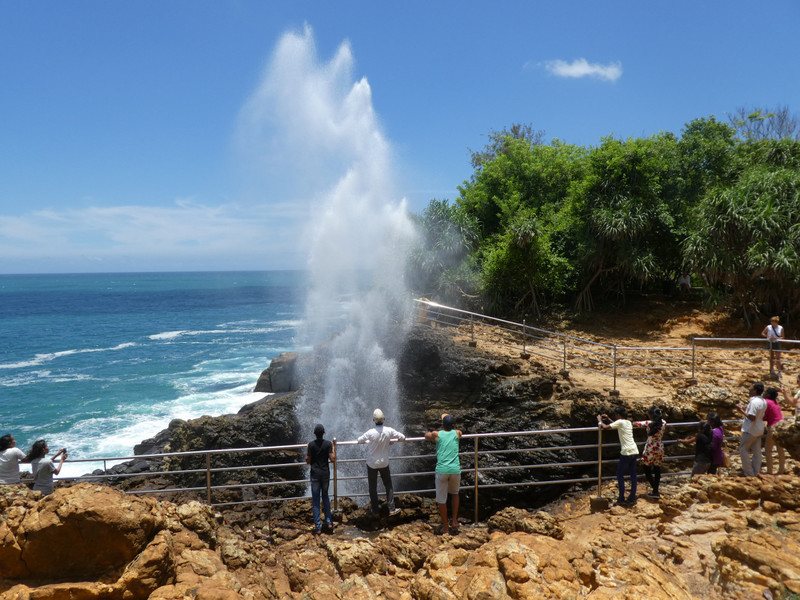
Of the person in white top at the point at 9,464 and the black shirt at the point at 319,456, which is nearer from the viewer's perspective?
the person in white top at the point at 9,464

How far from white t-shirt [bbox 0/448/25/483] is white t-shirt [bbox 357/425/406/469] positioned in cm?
442

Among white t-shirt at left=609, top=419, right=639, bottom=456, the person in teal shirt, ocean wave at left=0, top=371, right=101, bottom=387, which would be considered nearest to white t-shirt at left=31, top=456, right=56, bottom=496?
the person in teal shirt

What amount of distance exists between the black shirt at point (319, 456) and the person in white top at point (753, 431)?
5.93 m

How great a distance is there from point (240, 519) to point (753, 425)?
770 cm

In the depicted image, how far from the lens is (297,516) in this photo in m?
7.76

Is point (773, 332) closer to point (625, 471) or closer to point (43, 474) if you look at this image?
point (625, 471)

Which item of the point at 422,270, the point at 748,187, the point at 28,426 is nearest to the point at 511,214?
the point at 422,270

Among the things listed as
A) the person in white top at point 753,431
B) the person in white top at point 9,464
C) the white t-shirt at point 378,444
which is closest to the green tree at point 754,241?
the person in white top at point 753,431

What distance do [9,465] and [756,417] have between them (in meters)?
10.1

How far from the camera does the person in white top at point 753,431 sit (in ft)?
23.5

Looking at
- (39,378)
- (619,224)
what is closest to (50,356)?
(39,378)

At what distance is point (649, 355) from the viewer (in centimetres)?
1496

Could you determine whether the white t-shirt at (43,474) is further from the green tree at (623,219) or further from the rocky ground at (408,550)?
the green tree at (623,219)

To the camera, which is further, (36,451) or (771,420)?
(771,420)
